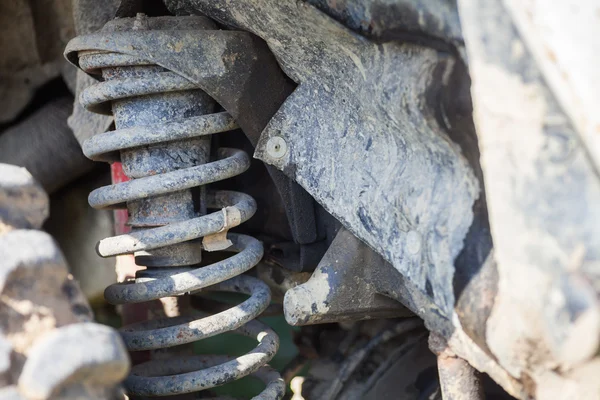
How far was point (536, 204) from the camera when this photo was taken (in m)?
0.62

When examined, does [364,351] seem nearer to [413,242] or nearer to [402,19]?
[413,242]

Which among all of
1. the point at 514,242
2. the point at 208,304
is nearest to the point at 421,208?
the point at 514,242

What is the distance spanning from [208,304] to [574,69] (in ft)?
3.64

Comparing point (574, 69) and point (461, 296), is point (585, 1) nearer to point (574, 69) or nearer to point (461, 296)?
point (574, 69)

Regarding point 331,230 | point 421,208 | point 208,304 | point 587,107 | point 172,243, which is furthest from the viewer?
point 208,304

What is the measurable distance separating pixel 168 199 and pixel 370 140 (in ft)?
1.13

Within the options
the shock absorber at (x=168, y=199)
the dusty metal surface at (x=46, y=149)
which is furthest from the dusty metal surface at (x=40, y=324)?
the dusty metal surface at (x=46, y=149)

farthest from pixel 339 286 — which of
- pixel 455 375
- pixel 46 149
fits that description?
pixel 46 149

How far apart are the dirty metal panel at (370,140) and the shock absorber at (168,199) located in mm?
106

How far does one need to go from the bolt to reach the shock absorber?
0.24ft

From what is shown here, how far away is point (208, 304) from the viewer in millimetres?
1531

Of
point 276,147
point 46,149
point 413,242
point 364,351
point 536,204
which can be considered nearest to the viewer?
point 536,204

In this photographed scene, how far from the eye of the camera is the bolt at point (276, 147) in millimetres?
1029

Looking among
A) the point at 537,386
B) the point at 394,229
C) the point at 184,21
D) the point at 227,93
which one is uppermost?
the point at 184,21
